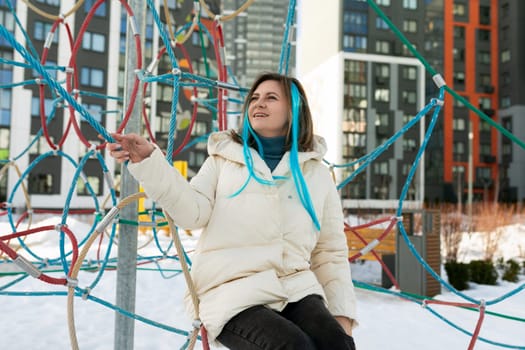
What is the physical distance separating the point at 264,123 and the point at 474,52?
2931 centimetres

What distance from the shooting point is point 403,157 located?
24938mm

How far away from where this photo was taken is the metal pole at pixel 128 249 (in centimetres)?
173

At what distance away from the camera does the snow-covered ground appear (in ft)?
8.27

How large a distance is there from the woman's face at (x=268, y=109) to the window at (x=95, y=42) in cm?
1808

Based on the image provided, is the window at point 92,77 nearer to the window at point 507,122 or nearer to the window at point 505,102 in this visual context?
the window at point 507,122

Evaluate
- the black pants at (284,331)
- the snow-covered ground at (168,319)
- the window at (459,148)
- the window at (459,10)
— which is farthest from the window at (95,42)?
the window at (459,10)

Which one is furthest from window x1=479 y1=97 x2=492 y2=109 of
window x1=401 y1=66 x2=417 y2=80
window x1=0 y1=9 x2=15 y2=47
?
window x1=0 y1=9 x2=15 y2=47

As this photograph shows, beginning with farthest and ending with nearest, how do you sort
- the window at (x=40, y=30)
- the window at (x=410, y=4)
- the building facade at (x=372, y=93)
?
1. the window at (x=410, y=4)
2. the building facade at (x=372, y=93)
3. the window at (x=40, y=30)

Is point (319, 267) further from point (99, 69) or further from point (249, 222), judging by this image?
point (99, 69)

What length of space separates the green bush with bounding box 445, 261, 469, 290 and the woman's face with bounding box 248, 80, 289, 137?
382 cm

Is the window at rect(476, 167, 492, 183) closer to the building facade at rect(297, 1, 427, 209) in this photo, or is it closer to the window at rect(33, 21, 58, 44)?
the building facade at rect(297, 1, 427, 209)

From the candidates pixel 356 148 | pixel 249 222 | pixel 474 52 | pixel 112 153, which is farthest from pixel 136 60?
pixel 474 52

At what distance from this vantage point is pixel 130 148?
119cm

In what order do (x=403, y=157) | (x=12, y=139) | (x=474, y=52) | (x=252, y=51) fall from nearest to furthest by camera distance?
(x=12, y=139) → (x=403, y=157) → (x=474, y=52) → (x=252, y=51)
